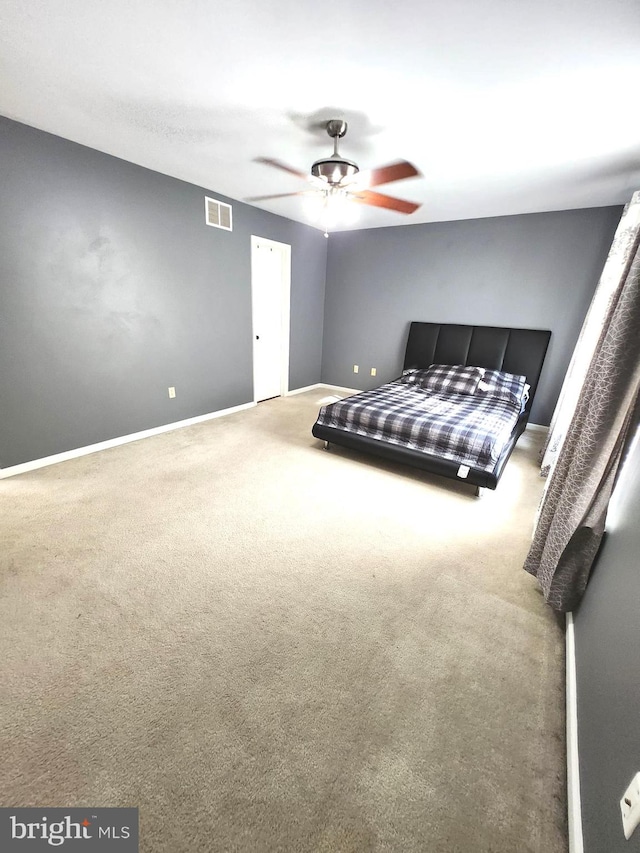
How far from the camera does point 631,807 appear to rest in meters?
0.75

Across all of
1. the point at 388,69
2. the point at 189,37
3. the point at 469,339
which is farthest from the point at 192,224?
the point at 469,339

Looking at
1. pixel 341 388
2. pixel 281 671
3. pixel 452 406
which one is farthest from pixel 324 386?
pixel 281 671

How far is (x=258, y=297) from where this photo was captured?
14.7 feet

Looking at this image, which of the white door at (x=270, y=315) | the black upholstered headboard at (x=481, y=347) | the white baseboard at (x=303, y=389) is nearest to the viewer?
the black upholstered headboard at (x=481, y=347)

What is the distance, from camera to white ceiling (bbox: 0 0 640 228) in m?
1.37

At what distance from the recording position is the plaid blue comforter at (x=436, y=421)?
2.71 meters

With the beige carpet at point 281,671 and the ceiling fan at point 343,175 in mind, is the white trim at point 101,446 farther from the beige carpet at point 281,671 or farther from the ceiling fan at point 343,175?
the ceiling fan at point 343,175

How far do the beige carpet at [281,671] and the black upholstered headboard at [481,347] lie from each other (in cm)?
223

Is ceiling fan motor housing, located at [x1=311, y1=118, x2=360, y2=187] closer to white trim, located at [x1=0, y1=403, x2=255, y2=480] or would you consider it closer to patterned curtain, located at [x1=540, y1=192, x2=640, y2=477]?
patterned curtain, located at [x1=540, y1=192, x2=640, y2=477]

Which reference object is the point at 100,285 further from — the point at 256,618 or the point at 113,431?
the point at 256,618

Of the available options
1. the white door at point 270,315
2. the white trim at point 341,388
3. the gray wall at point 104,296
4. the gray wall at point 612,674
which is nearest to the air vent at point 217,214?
the gray wall at point 104,296

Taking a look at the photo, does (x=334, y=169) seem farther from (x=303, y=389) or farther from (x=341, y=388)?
(x=341, y=388)

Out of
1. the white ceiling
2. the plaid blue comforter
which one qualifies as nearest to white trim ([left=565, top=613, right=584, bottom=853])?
the plaid blue comforter

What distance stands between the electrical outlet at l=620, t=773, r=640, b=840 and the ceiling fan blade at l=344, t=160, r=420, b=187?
253cm
